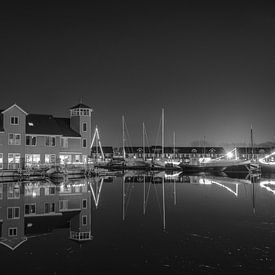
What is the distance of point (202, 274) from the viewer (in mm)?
12273

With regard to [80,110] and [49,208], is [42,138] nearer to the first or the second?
[80,110]

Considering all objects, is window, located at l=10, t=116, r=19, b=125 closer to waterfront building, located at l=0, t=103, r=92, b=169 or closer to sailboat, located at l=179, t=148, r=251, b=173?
waterfront building, located at l=0, t=103, r=92, b=169

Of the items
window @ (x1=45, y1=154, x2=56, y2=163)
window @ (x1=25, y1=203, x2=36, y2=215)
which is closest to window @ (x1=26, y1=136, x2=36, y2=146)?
window @ (x1=45, y1=154, x2=56, y2=163)

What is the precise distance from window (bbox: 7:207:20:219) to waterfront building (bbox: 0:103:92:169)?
108 feet

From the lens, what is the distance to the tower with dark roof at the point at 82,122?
71.8 metres

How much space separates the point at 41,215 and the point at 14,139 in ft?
129

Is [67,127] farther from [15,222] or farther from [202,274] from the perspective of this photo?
[202,274]

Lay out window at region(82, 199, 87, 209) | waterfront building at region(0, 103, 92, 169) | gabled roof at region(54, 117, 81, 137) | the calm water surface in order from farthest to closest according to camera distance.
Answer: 1. gabled roof at region(54, 117, 81, 137)
2. waterfront building at region(0, 103, 92, 169)
3. window at region(82, 199, 87, 209)
4. the calm water surface

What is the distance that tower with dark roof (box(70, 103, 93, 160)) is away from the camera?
236ft

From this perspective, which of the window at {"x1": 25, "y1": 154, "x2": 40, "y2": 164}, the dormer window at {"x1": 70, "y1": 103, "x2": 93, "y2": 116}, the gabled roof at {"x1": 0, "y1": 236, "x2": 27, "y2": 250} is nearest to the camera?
the gabled roof at {"x1": 0, "y1": 236, "x2": 27, "y2": 250}

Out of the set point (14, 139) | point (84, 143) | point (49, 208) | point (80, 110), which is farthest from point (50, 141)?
point (49, 208)

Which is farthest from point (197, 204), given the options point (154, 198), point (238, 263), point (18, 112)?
point (18, 112)

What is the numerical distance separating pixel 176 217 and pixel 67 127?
51877 millimetres

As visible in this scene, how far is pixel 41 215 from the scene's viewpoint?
23.4 m
